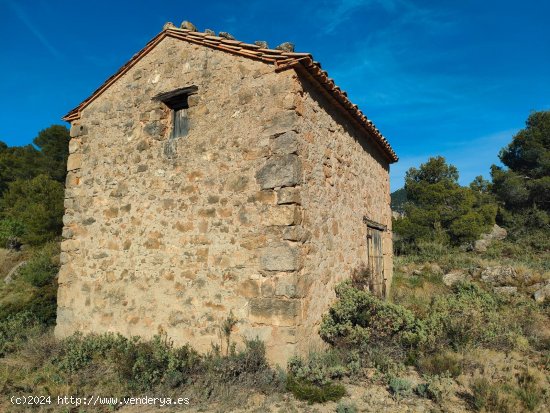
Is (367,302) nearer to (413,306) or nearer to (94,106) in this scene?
(413,306)

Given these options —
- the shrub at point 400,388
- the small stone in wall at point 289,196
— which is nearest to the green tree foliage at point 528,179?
the shrub at point 400,388

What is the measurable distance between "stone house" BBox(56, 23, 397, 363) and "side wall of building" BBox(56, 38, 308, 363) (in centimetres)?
2

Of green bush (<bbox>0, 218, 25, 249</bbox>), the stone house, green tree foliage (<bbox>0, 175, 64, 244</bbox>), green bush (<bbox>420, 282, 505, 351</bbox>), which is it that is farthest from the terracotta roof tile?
green bush (<bbox>0, 218, 25, 249</bbox>)

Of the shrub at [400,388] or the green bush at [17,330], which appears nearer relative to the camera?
the shrub at [400,388]

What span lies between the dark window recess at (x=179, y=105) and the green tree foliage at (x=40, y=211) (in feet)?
41.2

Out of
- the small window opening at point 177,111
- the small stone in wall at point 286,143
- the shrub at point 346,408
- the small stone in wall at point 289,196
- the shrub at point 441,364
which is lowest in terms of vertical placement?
the shrub at point 346,408

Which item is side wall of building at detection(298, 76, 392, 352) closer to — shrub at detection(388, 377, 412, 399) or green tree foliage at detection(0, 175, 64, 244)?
shrub at detection(388, 377, 412, 399)

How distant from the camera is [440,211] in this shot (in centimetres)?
1950

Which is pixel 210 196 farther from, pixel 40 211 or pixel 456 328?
pixel 40 211

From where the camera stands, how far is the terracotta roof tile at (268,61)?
5164 millimetres

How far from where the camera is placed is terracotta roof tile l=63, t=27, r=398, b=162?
516cm

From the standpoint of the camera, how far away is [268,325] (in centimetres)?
488

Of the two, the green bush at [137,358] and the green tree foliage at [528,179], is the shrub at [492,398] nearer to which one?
the green bush at [137,358]

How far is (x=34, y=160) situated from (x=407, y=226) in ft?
74.7
